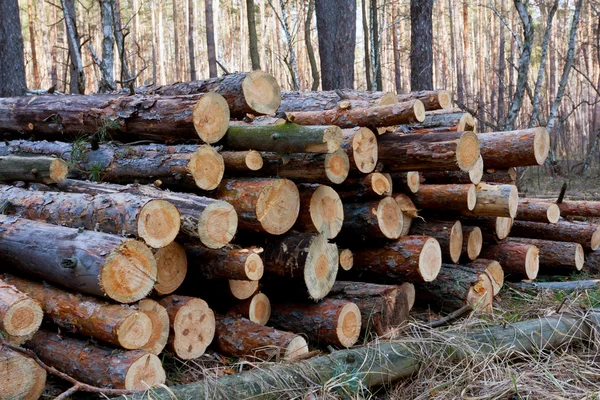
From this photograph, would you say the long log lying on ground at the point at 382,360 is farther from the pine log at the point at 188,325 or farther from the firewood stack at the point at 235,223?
the pine log at the point at 188,325

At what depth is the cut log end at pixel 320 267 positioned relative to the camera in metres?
4.12

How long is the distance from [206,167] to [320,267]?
110cm

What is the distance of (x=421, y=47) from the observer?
9680 millimetres

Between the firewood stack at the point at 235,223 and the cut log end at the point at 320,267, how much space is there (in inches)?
0.6

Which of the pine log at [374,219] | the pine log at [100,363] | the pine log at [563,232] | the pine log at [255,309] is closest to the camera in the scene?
the pine log at [100,363]

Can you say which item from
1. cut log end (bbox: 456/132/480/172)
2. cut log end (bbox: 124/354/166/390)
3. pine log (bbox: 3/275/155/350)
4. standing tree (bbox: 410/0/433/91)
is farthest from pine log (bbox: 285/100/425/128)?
standing tree (bbox: 410/0/433/91)

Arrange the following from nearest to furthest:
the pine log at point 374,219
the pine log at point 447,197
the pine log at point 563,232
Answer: the pine log at point 374,219, the pine log at point 447,197, the pine log at point 563,232

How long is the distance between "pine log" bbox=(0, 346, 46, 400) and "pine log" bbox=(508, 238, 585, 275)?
181 inches

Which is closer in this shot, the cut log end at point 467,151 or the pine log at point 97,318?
the pine log at point 97,318

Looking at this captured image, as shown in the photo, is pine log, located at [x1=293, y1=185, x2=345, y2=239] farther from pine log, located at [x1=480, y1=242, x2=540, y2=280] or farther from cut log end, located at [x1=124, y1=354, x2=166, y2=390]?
pine log, located at [x1=480, y1=242, x2=540, y2=280]

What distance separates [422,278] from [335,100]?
215cm

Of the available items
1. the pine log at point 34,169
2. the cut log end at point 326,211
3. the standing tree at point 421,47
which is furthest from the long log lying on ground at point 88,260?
the standing tree at point 421,47

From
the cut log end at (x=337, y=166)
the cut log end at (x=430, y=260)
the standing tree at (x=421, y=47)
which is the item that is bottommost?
the cut log end at (x=430, y=260)

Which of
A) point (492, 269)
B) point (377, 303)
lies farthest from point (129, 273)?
point (492, 269)
